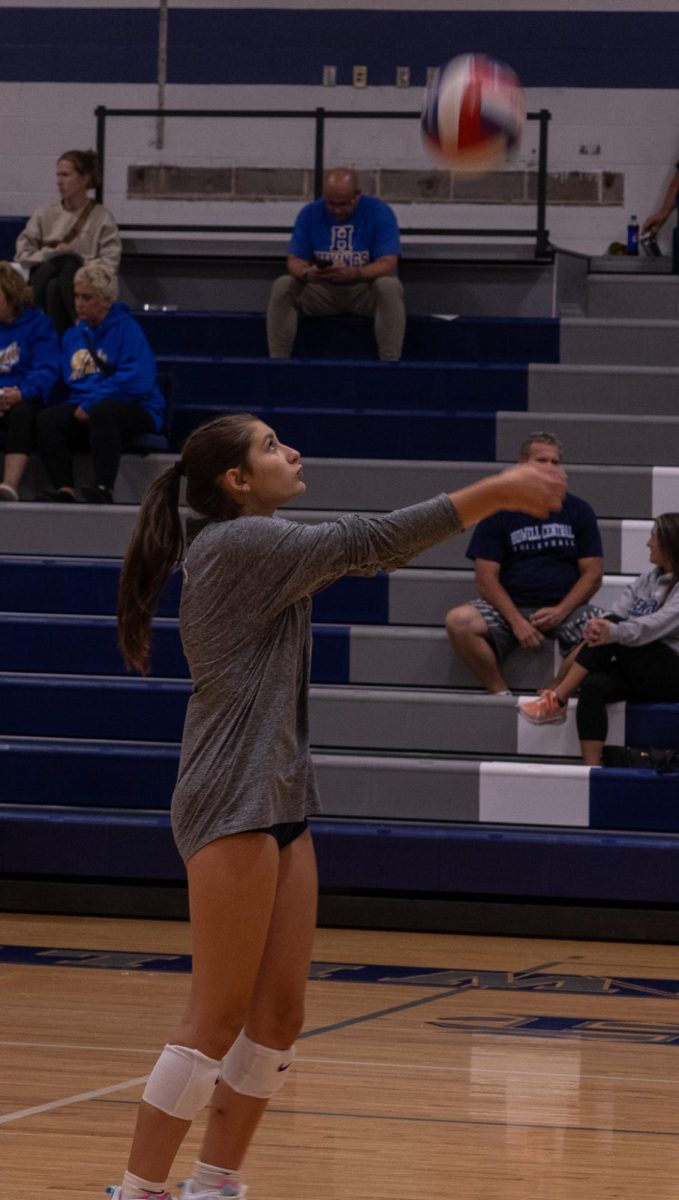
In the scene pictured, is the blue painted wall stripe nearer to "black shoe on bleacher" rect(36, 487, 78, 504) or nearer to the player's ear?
"black shoe on bleacher" rect(36, 487, 78, 504)

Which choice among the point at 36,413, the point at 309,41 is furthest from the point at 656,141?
the point at 36,413

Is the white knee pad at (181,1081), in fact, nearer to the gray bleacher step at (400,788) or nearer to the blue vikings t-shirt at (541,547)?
the gray bleacher step at (400,788)

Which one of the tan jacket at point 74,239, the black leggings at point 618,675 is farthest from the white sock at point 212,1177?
the tan jacket at point 74,239

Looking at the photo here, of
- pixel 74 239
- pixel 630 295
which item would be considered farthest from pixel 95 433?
pixel 630 295

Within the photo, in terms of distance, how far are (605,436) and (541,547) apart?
1217 millimetres

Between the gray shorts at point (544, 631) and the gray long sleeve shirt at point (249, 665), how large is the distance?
4229 millimetres

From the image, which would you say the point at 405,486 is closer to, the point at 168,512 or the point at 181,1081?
the point at 168,512

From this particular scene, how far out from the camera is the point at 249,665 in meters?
2.59

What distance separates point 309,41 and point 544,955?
6373mm

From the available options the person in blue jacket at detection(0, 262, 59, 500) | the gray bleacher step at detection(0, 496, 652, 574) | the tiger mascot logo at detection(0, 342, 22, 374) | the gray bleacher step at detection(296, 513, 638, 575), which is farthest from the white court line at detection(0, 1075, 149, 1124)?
the tiger mascot logo at detection(0, 342, 22, 374)

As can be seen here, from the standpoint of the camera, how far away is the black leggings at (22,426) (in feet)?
26.0

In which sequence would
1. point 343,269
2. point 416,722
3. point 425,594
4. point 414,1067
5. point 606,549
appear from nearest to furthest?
point 414,1067, point 416,722, point 425,594, point 606,549, point 343,269

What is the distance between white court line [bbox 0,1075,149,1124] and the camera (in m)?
3.50

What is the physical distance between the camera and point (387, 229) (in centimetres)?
855
